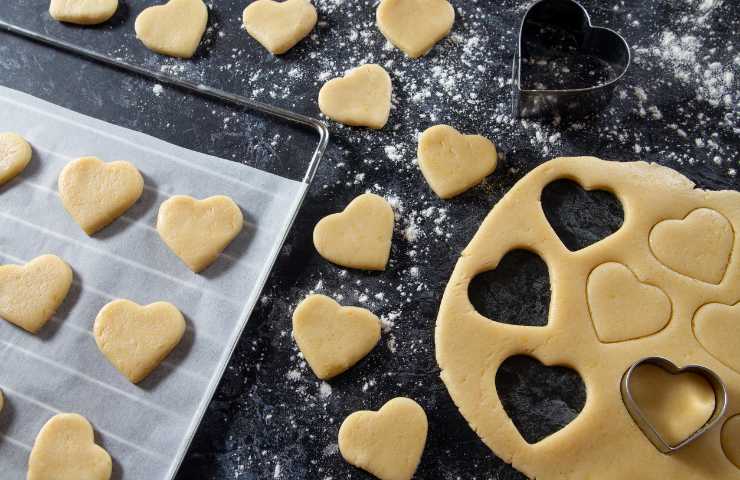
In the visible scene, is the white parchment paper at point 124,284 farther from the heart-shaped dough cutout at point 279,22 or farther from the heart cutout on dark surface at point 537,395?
the heart cutout on dark surface at point 537,395

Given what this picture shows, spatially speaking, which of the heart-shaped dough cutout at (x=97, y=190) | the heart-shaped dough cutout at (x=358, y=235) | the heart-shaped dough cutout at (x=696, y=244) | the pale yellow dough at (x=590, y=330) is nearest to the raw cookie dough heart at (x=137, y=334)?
the heart-shaped dough cutout at (x=97, y=190)

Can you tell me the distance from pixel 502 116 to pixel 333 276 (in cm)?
41

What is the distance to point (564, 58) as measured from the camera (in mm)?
1268

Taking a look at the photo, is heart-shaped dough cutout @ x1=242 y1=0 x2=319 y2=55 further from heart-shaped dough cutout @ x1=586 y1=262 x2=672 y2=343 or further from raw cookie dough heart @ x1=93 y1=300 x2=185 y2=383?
heart-shaped dough cutout @ x1=586 y1=262 x2=672 y2=343

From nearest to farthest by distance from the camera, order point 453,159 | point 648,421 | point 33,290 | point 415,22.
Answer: point 648,421 < point 33,290 < point 453,159 < point 415,22

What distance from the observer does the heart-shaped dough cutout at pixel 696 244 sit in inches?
42.1

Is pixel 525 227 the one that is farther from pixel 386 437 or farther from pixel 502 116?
pixel 386 437

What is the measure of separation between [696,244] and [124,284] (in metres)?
0.89

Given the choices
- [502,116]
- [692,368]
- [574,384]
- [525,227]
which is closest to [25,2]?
[502,116]

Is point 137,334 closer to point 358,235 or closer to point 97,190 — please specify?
point 97,190

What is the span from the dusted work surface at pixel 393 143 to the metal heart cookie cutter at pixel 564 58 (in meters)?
0.03

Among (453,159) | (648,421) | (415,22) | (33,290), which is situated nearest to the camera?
(648,421)

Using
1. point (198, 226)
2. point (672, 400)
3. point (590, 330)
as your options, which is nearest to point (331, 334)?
point (198, 226)

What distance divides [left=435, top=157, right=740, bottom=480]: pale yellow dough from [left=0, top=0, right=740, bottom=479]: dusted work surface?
0.03 metres
